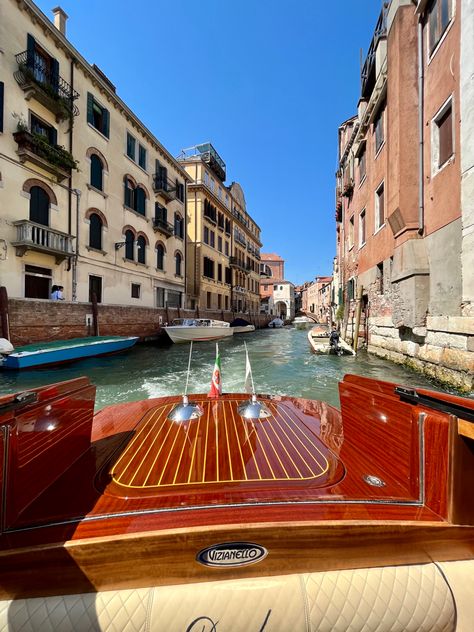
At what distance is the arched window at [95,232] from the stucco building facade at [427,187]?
1109 centimetres

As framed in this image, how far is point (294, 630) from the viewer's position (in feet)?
3.37

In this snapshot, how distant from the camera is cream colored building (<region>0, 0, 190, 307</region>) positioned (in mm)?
8812

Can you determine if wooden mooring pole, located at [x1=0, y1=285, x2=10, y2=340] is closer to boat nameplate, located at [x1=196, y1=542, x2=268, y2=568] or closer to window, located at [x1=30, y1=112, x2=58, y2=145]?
window, located at [x1=30, y1=112, x2=58, y2=145]

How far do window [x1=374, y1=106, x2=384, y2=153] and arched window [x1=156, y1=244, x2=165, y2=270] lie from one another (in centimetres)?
1178

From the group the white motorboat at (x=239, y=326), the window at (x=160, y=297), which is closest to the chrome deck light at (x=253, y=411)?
the window at (x=160, y=297)

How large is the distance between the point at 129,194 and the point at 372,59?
1135 cm

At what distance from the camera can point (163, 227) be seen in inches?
636

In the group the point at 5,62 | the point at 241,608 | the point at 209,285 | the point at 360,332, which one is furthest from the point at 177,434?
the point at 209,285

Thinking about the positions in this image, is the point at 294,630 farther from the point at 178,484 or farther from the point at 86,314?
the point at 86,314

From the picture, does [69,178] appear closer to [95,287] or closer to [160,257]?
[95,287]

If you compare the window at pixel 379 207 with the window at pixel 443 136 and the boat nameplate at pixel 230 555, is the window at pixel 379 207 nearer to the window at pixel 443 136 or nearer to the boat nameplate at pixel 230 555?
the window at pixel 443 136

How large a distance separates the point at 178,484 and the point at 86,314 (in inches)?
401

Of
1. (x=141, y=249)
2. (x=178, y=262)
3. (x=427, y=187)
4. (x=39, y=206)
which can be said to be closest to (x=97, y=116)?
(x=39, y=206)

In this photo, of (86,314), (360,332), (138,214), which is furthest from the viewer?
(138,214)
